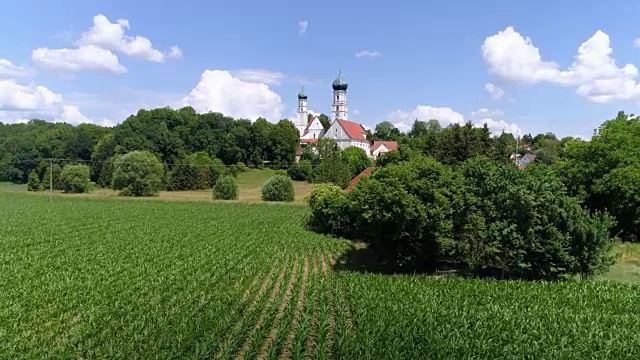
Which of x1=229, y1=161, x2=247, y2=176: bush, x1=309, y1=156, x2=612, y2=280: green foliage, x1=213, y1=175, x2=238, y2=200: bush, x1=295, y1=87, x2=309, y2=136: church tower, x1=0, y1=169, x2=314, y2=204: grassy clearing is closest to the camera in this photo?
x1=309, y1=156, x2=612, y2=280: green foliage

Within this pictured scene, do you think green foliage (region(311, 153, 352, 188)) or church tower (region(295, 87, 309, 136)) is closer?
green foliage (region(311, 153, 352, 188))

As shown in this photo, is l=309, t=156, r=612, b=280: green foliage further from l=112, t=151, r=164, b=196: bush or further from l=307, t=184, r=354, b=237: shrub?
l=112, t=151, r=164, b=196: bush

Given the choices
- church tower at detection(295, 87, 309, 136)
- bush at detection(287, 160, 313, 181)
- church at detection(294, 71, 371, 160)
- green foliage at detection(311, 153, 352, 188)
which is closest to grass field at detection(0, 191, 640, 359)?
green foliage at detection(311, 153, 352, 188)

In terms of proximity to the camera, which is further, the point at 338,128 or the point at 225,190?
the point at 338,128

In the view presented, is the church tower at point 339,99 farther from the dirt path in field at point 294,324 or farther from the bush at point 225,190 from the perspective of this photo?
the dirt path in field at point 294,324

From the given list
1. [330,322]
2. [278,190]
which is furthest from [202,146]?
[330,322]

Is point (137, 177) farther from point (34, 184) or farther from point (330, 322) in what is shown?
point (330, 322)

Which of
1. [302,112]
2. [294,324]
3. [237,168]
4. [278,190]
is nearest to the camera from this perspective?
[294,324]
